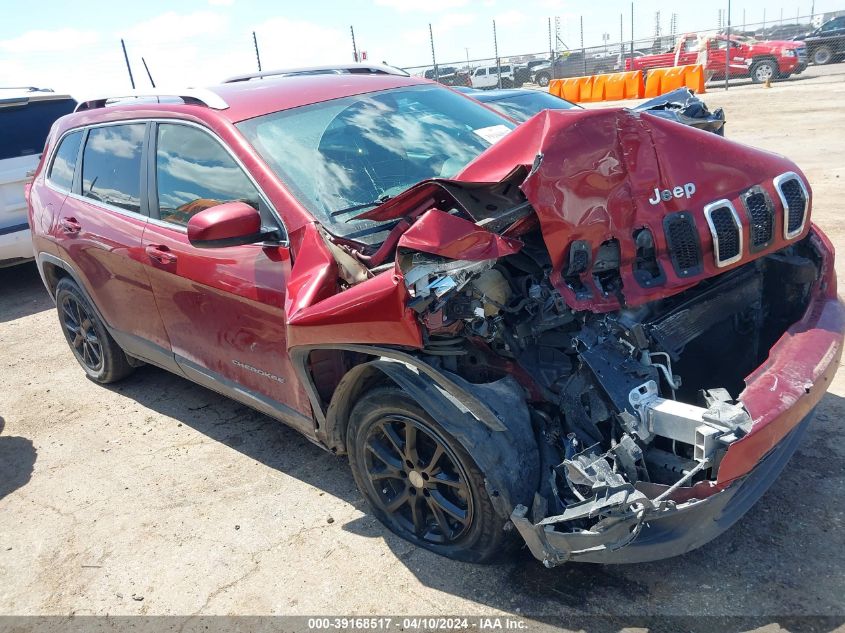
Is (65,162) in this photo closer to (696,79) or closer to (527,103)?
(527,103)

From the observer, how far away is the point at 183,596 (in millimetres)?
2918

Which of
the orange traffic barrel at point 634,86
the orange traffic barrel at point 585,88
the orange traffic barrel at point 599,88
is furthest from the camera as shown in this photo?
the orange traffic barrel at point 585,88

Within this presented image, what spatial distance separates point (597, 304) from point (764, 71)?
883 inches

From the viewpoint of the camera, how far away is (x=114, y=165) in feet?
13.7

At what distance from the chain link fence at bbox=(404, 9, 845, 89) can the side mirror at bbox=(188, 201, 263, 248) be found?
1415cm

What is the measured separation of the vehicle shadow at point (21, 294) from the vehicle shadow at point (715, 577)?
624cm

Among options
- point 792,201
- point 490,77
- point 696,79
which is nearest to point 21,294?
point 792,201

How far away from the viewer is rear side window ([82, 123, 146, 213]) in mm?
3955

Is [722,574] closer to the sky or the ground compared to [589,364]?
closer to the ground

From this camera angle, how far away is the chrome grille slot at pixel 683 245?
2.59m

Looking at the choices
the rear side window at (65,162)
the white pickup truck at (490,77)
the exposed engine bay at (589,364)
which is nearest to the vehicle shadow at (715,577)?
the exposed engine bay at (589,364)

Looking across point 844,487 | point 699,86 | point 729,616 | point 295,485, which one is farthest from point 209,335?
point 699,86

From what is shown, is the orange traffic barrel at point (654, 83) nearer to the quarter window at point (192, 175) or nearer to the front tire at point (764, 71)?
the front tire at point (764, 71)

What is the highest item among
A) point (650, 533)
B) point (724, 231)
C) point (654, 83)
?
point (724, 231)
